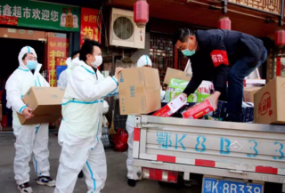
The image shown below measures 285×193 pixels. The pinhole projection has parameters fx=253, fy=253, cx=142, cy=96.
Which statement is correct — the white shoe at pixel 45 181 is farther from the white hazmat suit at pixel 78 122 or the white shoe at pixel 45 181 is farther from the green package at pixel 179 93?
the green package at pixel 179 93

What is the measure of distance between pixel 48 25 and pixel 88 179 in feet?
15.8

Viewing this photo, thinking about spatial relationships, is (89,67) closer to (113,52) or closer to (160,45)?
(113,52)

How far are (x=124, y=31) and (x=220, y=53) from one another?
15.5 ft

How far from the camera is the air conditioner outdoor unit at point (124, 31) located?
6754 millimetres

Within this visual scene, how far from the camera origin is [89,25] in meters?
6.66

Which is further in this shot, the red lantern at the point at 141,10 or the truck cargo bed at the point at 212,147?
the red lantern at the point at 141,10

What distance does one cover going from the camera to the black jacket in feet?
8.56

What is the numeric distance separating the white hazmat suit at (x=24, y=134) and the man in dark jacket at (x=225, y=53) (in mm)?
2035

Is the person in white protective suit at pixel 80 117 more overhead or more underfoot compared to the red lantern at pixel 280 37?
more underfoot

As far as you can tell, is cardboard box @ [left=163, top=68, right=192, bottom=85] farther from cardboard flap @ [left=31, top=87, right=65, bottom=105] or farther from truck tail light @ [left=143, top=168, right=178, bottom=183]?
truck tail light @ [left=143, top=168, right=178, bottom=183]

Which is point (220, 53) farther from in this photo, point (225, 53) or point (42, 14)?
point (42, 14)

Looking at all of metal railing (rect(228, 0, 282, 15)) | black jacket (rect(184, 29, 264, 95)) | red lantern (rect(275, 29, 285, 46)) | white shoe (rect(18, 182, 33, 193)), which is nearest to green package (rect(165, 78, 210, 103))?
black jacket (rect(184, 29, 264, 95))

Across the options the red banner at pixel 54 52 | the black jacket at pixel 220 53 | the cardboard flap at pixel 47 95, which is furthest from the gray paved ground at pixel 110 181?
the red banner at pixel 54 52

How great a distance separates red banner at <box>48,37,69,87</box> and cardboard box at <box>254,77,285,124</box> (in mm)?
5467
